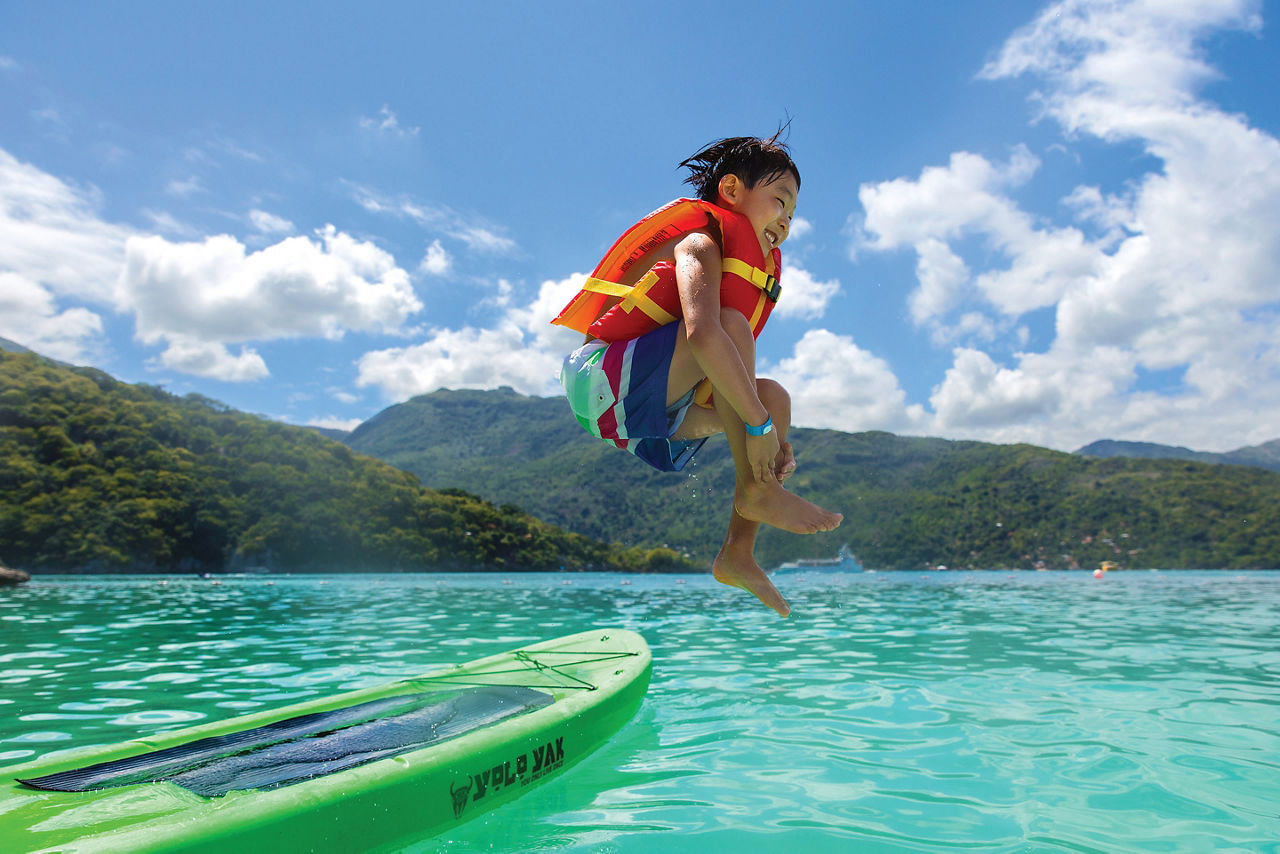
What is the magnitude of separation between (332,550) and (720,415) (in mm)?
76437

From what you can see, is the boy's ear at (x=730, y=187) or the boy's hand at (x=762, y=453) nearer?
the boy's hand at (x=762, y=453)

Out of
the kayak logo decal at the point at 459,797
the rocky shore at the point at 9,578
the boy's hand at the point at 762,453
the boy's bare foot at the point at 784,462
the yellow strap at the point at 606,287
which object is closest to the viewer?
the boy's hand at the point at 762,453

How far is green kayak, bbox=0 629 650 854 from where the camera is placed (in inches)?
104

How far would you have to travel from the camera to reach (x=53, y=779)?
126 inches

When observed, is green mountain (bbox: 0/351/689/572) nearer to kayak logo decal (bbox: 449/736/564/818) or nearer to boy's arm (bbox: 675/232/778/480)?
kayak logo decal (bbox: 449/736/564/818)

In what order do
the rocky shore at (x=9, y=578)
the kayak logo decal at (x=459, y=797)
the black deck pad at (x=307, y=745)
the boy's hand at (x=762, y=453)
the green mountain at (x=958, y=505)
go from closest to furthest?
the boy's hand at (x=762, y=453) → the black deck pad at (x=307, y=745) → the kayak logo decal at (x=459, y=797) → the rocky shore at (x=9, y=578) → the green mountain at (x=958, y=505)

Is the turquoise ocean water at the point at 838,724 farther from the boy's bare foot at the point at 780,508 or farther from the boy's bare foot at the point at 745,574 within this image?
the boy's bare foot at the point at 780,508

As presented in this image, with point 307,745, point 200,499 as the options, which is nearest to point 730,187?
point 307,745

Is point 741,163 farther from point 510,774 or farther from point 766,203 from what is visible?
point 510,774

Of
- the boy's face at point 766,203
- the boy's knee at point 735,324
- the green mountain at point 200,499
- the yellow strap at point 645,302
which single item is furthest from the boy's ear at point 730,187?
the green mountain at point 200,499

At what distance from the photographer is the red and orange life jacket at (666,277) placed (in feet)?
7.11

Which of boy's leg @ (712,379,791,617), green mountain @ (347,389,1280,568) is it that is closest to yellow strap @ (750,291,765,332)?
boy's leg @ (712,379,791,617)

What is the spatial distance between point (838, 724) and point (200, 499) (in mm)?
69676

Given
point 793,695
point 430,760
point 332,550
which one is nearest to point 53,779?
point 430,760
